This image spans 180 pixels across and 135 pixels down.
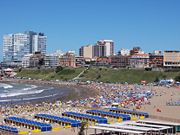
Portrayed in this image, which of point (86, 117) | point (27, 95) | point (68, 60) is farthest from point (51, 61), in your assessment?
point (86, 117)

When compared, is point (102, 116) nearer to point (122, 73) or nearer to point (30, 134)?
point (30, 134)

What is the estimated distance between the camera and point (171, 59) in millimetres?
131000

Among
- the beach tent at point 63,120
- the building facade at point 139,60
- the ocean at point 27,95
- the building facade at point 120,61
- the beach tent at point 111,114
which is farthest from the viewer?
the building facade at point 120,61

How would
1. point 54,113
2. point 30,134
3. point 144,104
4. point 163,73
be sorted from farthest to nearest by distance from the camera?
point 163,73 → point 144,104 → point 54,113 → point 30,134

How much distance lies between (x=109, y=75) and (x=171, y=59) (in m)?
24.6

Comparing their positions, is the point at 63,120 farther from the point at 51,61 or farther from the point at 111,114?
the point at 51,61

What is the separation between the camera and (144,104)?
52094 millimetres

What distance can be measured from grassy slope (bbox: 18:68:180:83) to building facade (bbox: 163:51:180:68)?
18409 millimetres

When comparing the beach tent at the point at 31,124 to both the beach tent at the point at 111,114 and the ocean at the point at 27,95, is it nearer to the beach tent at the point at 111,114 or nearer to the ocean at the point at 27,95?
the beach tent at the point at 111,114

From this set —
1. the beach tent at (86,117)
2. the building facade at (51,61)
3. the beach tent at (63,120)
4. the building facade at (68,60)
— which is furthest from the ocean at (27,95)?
the building facade at (51,61)

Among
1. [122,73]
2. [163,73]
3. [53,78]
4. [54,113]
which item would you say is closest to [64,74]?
[53,78]

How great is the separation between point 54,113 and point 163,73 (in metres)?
68.8

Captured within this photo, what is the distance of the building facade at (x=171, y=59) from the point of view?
12925cm

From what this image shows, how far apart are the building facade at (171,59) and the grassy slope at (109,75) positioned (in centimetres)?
1841
